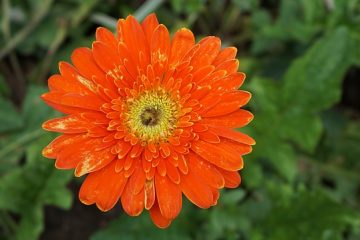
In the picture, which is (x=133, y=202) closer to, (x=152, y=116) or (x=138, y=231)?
(x=152, y=116)

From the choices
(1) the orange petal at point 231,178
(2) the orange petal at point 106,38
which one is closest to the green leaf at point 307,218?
(1) the orange petal at point 231,178

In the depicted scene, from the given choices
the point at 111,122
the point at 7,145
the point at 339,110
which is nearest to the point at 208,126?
the point at 111,122

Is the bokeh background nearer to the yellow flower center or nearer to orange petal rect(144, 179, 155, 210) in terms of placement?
the yellow flower center

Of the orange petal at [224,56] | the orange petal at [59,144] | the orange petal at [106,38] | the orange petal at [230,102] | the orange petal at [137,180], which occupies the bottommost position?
the orange petal at [137,180]

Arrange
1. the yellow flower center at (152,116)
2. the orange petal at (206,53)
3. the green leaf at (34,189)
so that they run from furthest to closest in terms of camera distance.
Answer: the green leaf at (34,189) < the yellow flower center at (152,116) < the orange petal at (206,53)

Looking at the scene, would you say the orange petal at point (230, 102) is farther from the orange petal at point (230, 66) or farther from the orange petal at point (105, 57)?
the orange petal at point (105, 57)

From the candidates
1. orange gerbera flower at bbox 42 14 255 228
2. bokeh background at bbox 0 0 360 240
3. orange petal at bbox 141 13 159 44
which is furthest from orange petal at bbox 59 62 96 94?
bokeh background at bbox 0 0 360 240

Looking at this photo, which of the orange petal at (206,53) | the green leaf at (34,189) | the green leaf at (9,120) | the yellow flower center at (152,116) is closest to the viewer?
the orange petal at (206,53)

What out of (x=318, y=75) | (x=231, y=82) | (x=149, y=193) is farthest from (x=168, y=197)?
(x=318, y=75)
